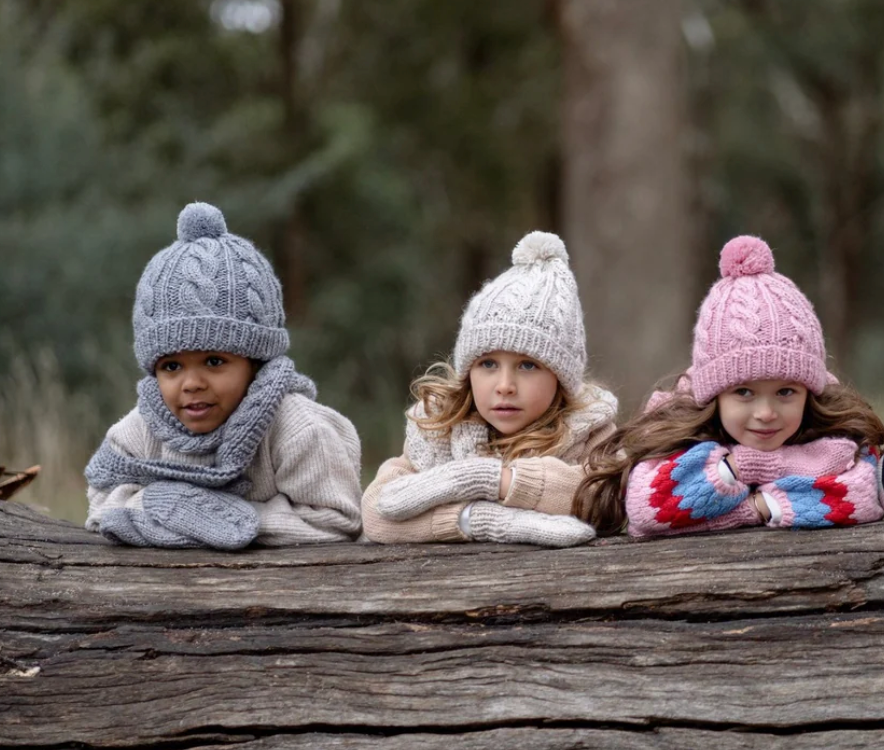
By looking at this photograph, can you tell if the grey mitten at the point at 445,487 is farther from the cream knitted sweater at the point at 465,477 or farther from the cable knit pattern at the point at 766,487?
the cable knit pattern at the point at 766,487

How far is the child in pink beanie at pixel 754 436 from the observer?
10.5ft

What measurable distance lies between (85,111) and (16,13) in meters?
1.89

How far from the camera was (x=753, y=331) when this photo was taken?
3.18 metres

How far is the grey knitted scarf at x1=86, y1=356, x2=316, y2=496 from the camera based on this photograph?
3537 millimetres

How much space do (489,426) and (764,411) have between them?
84cm

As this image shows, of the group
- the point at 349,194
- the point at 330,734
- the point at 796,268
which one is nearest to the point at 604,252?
the point at 349,194

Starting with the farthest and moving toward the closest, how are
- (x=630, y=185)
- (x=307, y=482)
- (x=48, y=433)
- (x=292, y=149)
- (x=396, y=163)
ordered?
(x=396, y=163), (x=292, y=149), (x=630, y=185), (x=48, y=433), (x=307, y=482)

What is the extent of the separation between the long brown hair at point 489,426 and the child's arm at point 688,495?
31 centimetres

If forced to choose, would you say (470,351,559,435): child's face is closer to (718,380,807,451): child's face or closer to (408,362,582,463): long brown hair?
(408,362,582,463): long brown hair

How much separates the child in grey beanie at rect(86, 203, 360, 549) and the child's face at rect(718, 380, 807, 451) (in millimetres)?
1181

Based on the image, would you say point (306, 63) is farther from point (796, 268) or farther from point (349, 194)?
point (796, 268)

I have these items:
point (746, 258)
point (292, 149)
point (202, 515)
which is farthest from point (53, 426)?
point (292, 149)

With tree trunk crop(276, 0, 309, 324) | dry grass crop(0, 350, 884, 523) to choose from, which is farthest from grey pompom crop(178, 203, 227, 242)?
tree trunk crop(276, 0, 309, 324)

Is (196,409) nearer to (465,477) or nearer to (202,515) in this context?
(202,515)
